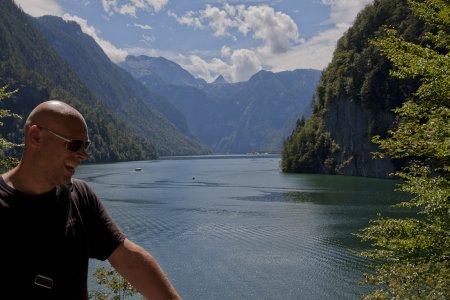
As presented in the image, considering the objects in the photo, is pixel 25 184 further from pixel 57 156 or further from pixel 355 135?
pixel 355 135

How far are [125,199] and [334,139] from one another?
7702 cm

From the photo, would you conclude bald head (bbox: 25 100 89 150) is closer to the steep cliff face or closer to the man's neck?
the man's neck

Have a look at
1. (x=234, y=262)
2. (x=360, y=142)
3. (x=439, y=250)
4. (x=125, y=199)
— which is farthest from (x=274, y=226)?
(x=360, y=142)

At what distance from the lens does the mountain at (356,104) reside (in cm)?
11788

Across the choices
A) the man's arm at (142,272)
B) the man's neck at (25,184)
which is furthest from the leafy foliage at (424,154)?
the man's neck at (25,184)

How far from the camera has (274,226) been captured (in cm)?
5178

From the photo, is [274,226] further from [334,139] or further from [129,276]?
[334,139]

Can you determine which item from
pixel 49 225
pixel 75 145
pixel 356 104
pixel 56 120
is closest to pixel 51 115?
pixel 56 120

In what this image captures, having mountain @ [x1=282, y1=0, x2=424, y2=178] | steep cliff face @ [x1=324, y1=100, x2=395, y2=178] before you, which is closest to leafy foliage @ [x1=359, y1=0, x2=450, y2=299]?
mountain @ [x1=282, y1=0, x2=424, y2=178]

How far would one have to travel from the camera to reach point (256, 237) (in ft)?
152

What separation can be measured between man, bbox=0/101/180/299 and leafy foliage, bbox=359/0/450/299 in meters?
→ 10.9

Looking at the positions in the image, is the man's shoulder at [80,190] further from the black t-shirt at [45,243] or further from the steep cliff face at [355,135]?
the steep cliff face at [355,135]

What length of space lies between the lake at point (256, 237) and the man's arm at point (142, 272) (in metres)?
26.8

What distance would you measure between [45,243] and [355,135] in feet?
428
